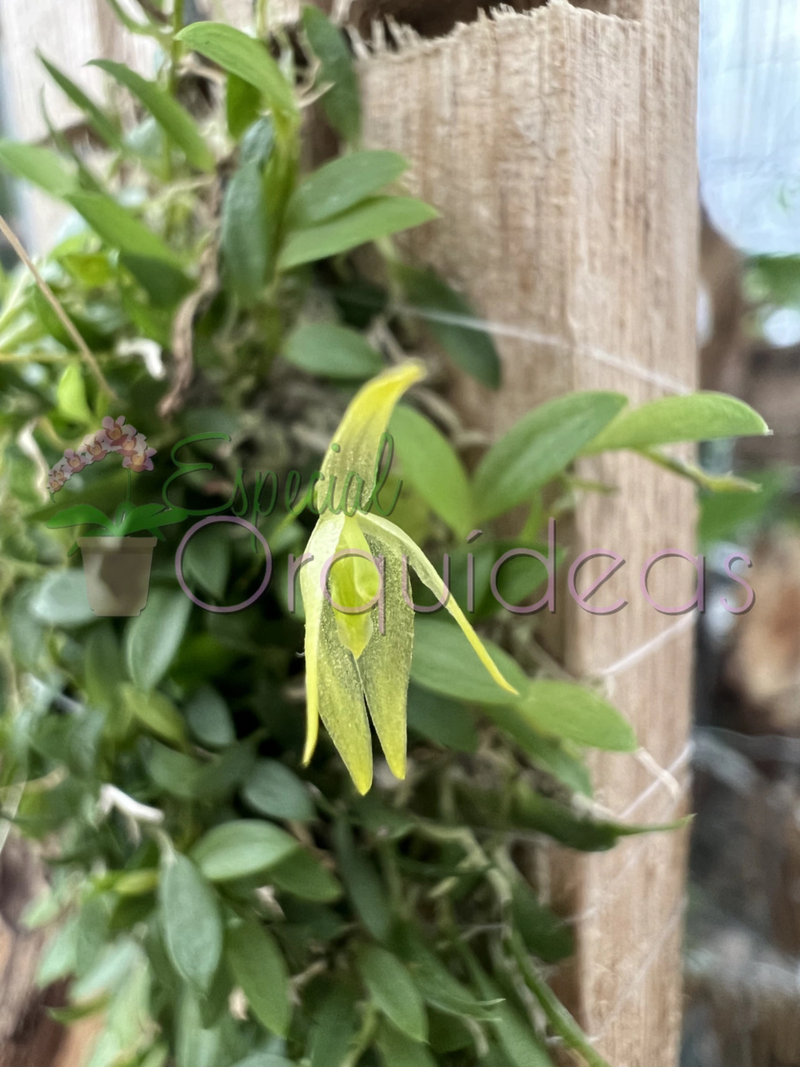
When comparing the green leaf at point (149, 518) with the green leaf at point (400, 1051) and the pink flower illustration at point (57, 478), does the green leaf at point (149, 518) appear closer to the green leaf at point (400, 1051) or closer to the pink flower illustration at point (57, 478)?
the pink flower illustration at point (57, 478)

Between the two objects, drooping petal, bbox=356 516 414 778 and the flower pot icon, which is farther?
the flower pot icon

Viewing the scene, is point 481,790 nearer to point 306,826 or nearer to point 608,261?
point 306,826

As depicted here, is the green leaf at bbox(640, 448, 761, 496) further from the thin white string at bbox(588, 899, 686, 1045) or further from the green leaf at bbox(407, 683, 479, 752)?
the thin white string at bbox(588, 899, 686, 1045)

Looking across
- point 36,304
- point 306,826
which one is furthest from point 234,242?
point 306,826

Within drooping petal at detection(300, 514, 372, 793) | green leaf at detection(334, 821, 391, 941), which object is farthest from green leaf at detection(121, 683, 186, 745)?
drooping petal at detection(300, 514, 372, 793)

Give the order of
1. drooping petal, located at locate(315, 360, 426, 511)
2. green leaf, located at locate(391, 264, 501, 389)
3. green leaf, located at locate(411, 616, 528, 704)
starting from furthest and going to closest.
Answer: green leaf, located at locate(391, 264, 501, 389)
green leaf, located at locate(411, 616, 528, 704)
drooping petal, located at locate(315, 360, 426, 511)

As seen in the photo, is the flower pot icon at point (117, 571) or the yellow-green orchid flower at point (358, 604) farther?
the flower pot icon at point (117, 571)

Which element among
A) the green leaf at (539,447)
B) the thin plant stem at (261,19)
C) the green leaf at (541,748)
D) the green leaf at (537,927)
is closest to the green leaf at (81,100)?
the thin plant stem at (261,19)
